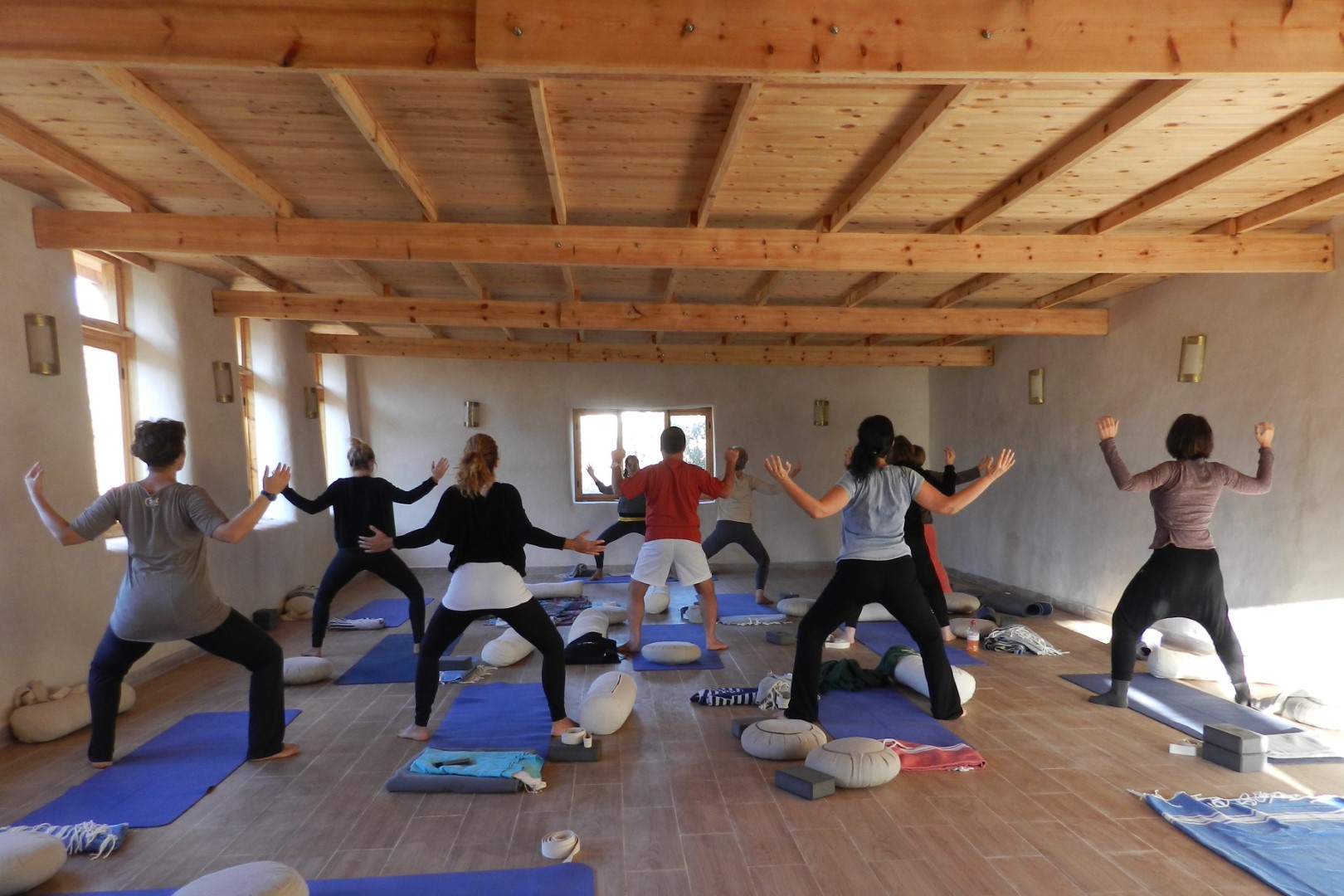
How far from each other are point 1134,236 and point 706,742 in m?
3.84

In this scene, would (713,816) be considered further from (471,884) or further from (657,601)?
(657,601)

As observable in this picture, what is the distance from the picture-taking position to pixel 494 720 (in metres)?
3.90

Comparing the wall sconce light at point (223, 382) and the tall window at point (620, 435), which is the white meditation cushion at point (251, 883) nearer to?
the wall sconce light at point (223, 382)

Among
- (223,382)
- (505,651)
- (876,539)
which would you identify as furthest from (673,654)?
(223,382)

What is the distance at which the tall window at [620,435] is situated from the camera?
370 inches

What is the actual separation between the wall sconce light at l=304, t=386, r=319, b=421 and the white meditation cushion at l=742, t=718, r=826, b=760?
6.02 m

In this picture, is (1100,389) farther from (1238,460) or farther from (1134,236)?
(1134,236)

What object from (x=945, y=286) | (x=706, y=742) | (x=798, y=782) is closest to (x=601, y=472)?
(x=945, y=286)

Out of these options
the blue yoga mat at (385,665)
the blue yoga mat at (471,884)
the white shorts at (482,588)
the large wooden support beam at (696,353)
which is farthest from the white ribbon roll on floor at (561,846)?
the large wooden support beam at (696,353)

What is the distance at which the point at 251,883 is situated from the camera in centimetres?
207

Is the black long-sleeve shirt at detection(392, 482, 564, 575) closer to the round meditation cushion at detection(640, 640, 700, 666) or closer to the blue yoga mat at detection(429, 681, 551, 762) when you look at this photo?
the blue yoga mat at detection(429, 681, 551, 762)

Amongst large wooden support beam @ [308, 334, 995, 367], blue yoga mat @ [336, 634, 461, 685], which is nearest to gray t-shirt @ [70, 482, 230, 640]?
blue yoga mat @ [336, 634, 461, 685]

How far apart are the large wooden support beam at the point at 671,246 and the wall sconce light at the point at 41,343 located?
0.44m

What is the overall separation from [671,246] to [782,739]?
268cm
